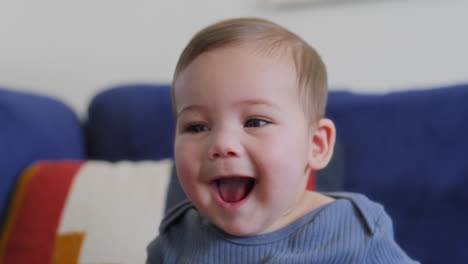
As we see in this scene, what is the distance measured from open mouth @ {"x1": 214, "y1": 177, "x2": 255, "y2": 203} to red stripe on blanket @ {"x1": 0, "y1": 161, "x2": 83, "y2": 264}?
0.54 m

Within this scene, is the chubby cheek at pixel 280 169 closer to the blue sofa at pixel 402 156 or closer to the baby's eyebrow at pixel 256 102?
the baby's eyebrow at pixel 256 102

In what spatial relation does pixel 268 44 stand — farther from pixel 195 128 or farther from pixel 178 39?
pixel 178 39

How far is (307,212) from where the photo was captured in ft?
2.36

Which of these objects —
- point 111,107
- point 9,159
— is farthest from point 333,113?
point 9,159

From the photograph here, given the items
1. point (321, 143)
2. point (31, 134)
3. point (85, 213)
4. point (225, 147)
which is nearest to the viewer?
point (225, 147)

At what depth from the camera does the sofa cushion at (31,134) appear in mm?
1118

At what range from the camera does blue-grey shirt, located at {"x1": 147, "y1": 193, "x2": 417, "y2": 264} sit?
650mm

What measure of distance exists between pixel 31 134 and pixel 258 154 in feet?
2.75

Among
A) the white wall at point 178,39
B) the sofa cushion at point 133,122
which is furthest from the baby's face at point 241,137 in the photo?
the white wall at point 178,39

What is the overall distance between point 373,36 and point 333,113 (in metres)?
0.35

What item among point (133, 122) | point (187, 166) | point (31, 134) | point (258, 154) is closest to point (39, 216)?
point (31, 134)

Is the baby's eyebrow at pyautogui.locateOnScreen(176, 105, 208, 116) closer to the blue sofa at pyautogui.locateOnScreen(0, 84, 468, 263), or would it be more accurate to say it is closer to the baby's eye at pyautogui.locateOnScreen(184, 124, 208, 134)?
the baby's eye at pyautogui.locateOnScreen(184, 124, 208, 134)

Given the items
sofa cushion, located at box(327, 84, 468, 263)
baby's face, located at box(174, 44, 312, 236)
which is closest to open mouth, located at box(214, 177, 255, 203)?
baby's face, located at box(174, 44, 312, 236)

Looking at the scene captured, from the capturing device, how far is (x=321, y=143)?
2.44 feet
